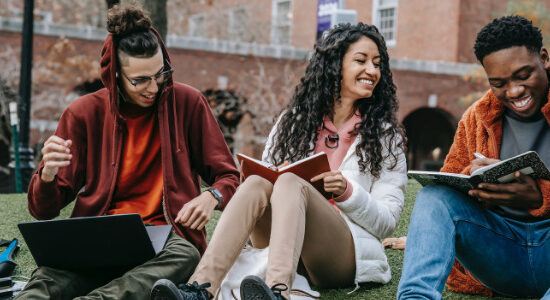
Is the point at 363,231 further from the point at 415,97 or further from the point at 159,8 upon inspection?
the point at 415,97

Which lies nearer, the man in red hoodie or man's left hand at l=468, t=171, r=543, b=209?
man's left hand at l=468, t=171, r=543, b=209

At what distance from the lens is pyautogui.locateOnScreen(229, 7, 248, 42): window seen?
1930 cm

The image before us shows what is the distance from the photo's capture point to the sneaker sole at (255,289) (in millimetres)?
2340

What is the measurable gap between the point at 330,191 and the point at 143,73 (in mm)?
1133

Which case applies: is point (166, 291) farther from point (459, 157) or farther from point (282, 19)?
point (282, 19)

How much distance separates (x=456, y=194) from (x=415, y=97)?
15942 millimetres

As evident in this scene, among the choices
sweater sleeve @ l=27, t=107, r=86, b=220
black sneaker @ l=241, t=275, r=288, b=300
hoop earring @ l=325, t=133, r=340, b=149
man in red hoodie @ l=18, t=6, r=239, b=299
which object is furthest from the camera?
hoop earring @ l=325, t=133, r=340, b=149

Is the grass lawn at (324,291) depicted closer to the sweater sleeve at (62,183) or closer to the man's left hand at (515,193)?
the sweater sleeve at (62,183)

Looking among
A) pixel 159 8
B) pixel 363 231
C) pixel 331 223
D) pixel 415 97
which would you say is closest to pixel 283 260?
pixel 331 223

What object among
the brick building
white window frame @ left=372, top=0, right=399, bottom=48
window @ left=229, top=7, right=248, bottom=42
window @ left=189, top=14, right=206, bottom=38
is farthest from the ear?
window @ left=189, top=14, right=206, bottom=38

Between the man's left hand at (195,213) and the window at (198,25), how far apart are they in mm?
19247

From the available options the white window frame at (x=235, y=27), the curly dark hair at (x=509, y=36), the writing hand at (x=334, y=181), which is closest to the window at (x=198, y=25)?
the white window frame at (x=235, y=27)

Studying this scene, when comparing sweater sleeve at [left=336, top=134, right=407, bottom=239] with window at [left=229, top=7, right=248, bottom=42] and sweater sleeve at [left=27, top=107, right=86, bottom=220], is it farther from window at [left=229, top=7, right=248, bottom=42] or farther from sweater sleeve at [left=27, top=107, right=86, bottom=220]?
window at [left=229, top=7, right=248, bottom=42]

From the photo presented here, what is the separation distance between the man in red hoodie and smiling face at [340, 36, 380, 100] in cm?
81
